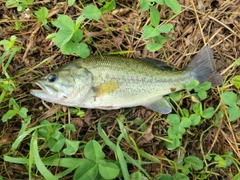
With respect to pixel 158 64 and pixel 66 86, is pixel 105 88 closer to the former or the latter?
pixel 66 86

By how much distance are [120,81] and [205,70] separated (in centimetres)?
99

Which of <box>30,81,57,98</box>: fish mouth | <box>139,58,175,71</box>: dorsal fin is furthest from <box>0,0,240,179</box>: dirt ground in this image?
<box>30,81,57,98</box>: fish mouth

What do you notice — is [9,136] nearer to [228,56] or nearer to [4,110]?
[4,110]

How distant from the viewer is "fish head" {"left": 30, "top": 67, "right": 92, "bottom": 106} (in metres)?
2.97

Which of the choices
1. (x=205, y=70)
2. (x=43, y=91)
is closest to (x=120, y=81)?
(x=43, y=91)

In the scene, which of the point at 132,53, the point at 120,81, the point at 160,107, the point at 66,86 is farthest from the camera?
the point at 132,53

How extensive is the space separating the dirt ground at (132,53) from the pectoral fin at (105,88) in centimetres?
35

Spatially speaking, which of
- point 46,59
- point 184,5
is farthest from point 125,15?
point 46,59

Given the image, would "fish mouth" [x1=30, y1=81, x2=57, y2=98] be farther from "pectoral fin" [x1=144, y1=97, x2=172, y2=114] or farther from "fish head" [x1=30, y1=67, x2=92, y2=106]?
"pectoral fin" [x1=144, y1=97, x2=172, y2=114]

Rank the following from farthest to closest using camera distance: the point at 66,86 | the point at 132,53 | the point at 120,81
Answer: the point at 132,53 → the point at 120,81 → the point at 66,86

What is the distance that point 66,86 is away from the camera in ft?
9.78

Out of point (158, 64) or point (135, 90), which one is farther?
point (158, 64)

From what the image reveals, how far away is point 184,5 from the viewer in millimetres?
3459

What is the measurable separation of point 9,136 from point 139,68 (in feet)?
5.37
